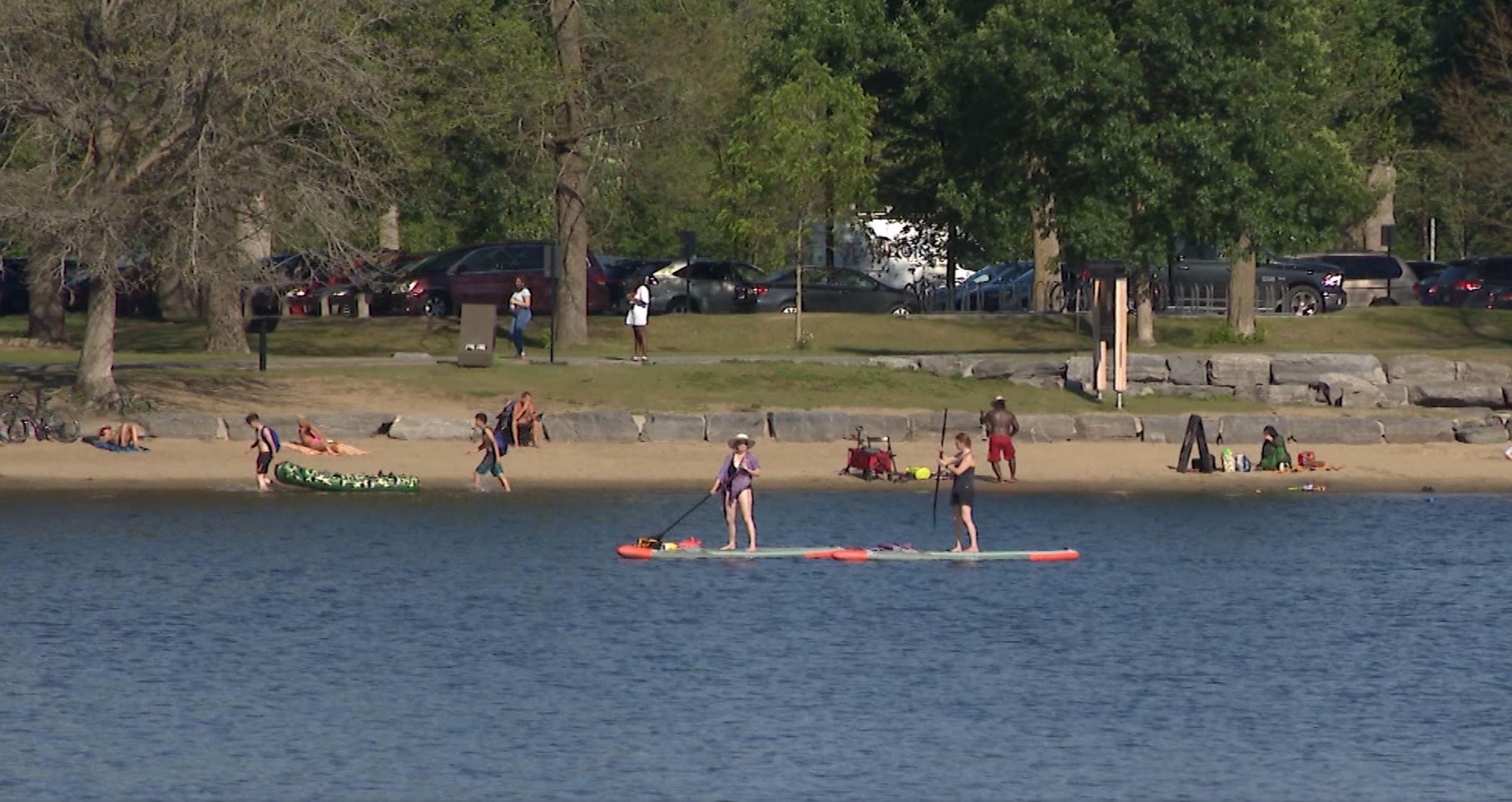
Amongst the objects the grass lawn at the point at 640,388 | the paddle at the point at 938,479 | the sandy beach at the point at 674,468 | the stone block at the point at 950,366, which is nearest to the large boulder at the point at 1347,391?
Result: the grass lawn at the point at 640,388

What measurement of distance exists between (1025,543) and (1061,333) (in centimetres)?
1760

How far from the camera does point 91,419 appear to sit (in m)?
36.3

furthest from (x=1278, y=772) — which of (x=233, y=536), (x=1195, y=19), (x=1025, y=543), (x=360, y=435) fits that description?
(x=1195, y=19)

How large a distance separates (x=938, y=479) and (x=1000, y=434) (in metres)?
4.85

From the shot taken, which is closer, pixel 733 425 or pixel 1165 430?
pixel 733 425

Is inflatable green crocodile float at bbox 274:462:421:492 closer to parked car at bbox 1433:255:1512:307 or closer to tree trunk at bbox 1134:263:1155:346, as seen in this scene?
tree trunk at bbox 1134:263:1155:346

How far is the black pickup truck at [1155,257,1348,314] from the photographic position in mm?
54031

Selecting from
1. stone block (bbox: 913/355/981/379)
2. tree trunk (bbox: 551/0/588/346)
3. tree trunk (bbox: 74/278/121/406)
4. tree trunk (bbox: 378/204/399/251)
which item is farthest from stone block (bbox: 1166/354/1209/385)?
tree trunk (bbox: 378/204/399/251)

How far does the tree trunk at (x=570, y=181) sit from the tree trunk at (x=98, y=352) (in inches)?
391

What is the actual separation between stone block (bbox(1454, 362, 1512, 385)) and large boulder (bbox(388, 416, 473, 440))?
18.7 metres

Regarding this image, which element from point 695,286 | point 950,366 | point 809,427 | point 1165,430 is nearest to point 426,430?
point 809,427

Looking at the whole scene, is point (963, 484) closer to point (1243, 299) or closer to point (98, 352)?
point (98, 352)

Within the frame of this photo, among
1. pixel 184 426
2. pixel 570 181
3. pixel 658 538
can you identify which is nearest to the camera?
pixel 658 538

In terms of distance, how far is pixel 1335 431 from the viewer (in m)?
39.6
